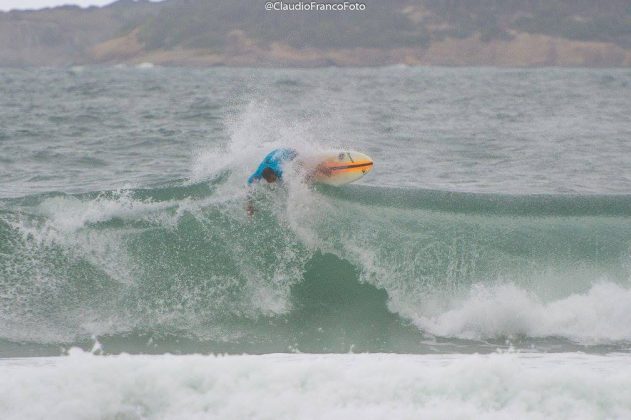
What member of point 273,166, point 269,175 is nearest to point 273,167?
point 273,166

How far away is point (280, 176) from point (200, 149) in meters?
5.92

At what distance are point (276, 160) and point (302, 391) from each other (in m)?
4.97

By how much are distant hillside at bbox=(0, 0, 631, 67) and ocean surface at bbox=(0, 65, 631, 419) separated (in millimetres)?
85376

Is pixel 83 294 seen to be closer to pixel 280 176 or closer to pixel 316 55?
pixel 280 176

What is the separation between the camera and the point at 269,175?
10.8m

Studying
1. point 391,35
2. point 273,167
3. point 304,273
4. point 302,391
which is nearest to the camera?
→ point 302,391

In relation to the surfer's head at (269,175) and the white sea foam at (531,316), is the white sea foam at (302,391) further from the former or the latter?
the surfer's head at (269,175)

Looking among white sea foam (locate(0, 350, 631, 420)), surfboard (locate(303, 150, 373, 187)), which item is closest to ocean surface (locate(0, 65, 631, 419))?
white sea foam (locate(0, 350, 631, 420))

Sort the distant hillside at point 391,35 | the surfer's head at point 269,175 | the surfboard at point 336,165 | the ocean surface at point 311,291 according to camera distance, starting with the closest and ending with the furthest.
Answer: the ocean surface at point 311,291 < the surfer's head at point 269,175 < the surfboard at point 336,165 < the distant hillside at point 391,35

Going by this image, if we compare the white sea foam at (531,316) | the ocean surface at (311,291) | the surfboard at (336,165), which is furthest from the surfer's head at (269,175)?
the white sea foam at (531,316)

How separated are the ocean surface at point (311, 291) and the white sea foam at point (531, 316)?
0.03 meters

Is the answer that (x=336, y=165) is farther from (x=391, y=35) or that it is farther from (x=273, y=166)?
(x=391, y=35)

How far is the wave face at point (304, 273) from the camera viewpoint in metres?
8.84

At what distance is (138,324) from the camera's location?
8930 mm
